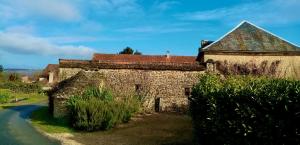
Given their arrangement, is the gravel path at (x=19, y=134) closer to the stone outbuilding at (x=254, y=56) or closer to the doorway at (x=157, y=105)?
the doorway at (x=157, y=105)

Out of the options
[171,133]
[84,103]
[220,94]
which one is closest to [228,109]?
[220,94]

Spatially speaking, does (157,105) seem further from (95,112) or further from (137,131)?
(95,112)

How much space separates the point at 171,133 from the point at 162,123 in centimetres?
437

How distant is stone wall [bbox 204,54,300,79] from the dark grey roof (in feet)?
2.03

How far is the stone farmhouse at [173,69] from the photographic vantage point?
30391mm


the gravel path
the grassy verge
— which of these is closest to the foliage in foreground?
the grassy verge

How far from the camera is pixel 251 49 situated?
34.5m

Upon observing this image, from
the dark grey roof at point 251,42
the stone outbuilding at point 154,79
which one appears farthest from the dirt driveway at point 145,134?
the dark grey roof at point 251,42

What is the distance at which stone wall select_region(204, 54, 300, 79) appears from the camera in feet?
114

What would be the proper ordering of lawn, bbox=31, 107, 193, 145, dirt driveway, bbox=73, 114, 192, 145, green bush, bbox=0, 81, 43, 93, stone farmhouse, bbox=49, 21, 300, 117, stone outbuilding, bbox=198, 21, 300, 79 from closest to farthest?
dirt driveway, bbox=73, 114, 192, 145, lawn, bbox=31, 107, 193, 145, stone farmhouse, bbox=49, 21, 300, 117, stone outbuilding, bbox=198, 21, 300, 79, green bush, bbox=0, 81, 43, 93

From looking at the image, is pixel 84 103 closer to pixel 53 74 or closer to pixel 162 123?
pixel 162 123

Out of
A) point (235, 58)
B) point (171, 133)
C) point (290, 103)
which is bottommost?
point (171, 133)

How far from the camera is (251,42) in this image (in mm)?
35125

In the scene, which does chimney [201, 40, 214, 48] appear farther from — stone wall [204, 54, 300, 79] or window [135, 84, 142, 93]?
window [135, 84, 142, 93]
